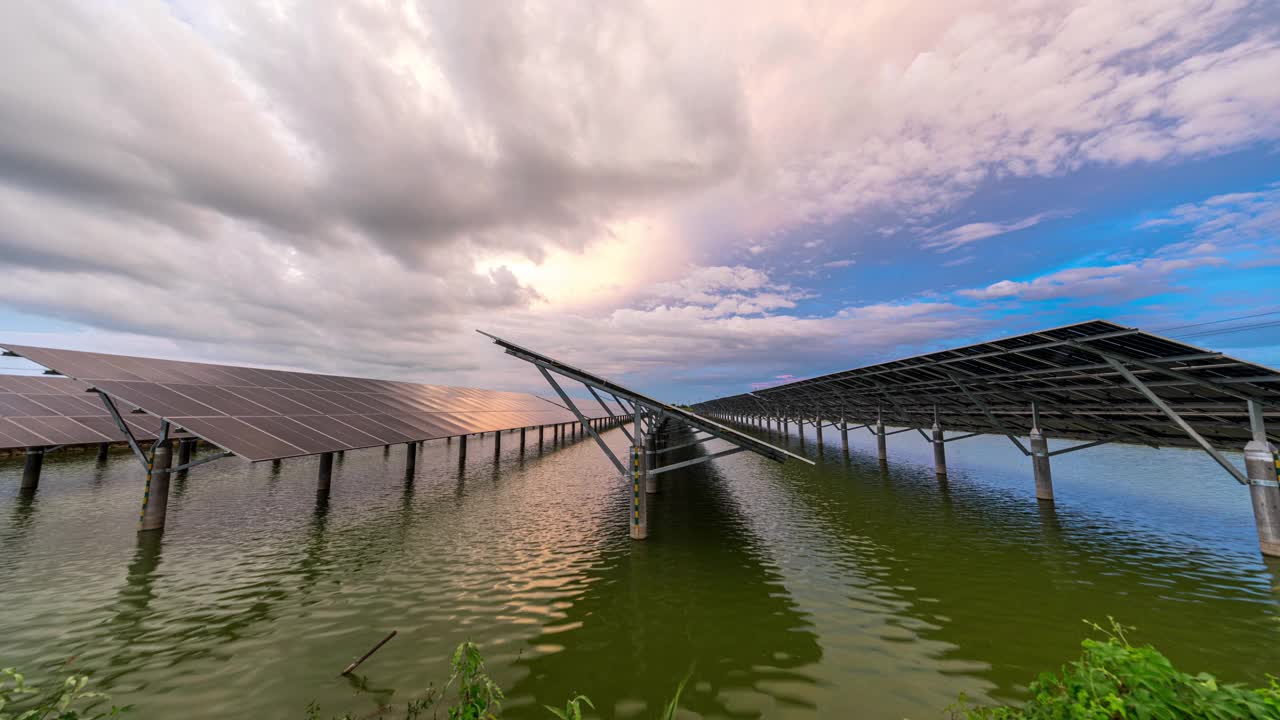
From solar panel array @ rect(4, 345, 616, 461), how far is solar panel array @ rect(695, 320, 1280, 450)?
2889 cm

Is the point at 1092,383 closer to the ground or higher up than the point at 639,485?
higher up

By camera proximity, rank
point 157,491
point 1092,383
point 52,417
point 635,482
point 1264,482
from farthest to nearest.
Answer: point 52,417 → point 1092,383 → point 635,482 → point 157,491 → point 1264,482

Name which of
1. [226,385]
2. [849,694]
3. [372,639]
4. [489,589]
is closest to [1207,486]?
[849,694]

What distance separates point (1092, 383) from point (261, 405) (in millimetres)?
40274

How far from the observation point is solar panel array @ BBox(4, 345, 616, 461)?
17.2 metres

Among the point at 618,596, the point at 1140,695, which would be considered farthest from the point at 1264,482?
the point at 618,596

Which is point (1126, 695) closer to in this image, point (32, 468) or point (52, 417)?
point (32, 468)

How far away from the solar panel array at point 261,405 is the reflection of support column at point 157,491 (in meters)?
1.37

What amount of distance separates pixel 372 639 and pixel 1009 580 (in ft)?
56.9

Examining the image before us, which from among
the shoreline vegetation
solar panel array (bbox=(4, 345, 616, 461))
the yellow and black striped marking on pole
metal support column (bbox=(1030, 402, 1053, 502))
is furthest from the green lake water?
the shoreline vegetation

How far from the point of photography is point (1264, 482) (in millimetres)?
15039

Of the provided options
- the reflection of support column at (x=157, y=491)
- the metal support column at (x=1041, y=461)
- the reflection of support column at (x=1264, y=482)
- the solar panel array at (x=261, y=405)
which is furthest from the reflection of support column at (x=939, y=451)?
the reflection of support column at (x=157, y=491)

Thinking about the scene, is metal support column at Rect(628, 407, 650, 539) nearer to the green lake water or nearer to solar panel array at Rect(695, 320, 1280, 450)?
the green lake water

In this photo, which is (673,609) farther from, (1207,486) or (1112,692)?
(1207,486)
